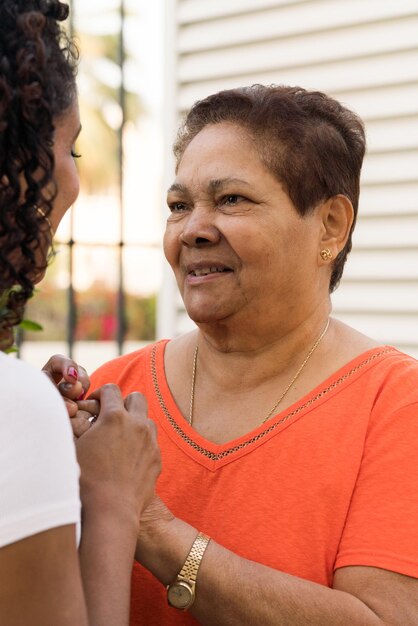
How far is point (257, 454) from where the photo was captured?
7.36 ft

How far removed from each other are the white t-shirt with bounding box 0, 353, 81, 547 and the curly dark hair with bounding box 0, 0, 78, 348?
213 millimetres

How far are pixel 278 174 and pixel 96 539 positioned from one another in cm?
112

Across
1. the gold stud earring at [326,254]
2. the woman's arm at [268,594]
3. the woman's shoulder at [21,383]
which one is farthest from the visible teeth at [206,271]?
the woman's shoulder at [21,383]

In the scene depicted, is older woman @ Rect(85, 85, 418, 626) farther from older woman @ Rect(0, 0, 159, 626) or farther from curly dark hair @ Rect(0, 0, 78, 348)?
curly dark hair @ Rect(0, 0, 78, 348)

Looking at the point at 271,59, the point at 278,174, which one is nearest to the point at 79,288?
the point at 271,59

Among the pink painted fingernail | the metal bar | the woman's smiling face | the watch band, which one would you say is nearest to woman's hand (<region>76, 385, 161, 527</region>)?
the pink painted fingernail

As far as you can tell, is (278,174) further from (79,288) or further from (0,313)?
(79,288)

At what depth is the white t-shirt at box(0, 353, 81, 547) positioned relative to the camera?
131 cm

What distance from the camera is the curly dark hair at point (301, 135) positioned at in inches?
91.6

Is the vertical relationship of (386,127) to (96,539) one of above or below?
above

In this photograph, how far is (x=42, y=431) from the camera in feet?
4.42

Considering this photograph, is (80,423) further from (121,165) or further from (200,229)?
(121,165)

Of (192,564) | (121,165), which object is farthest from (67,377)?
(121,165)

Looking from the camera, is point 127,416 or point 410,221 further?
point 410,221
